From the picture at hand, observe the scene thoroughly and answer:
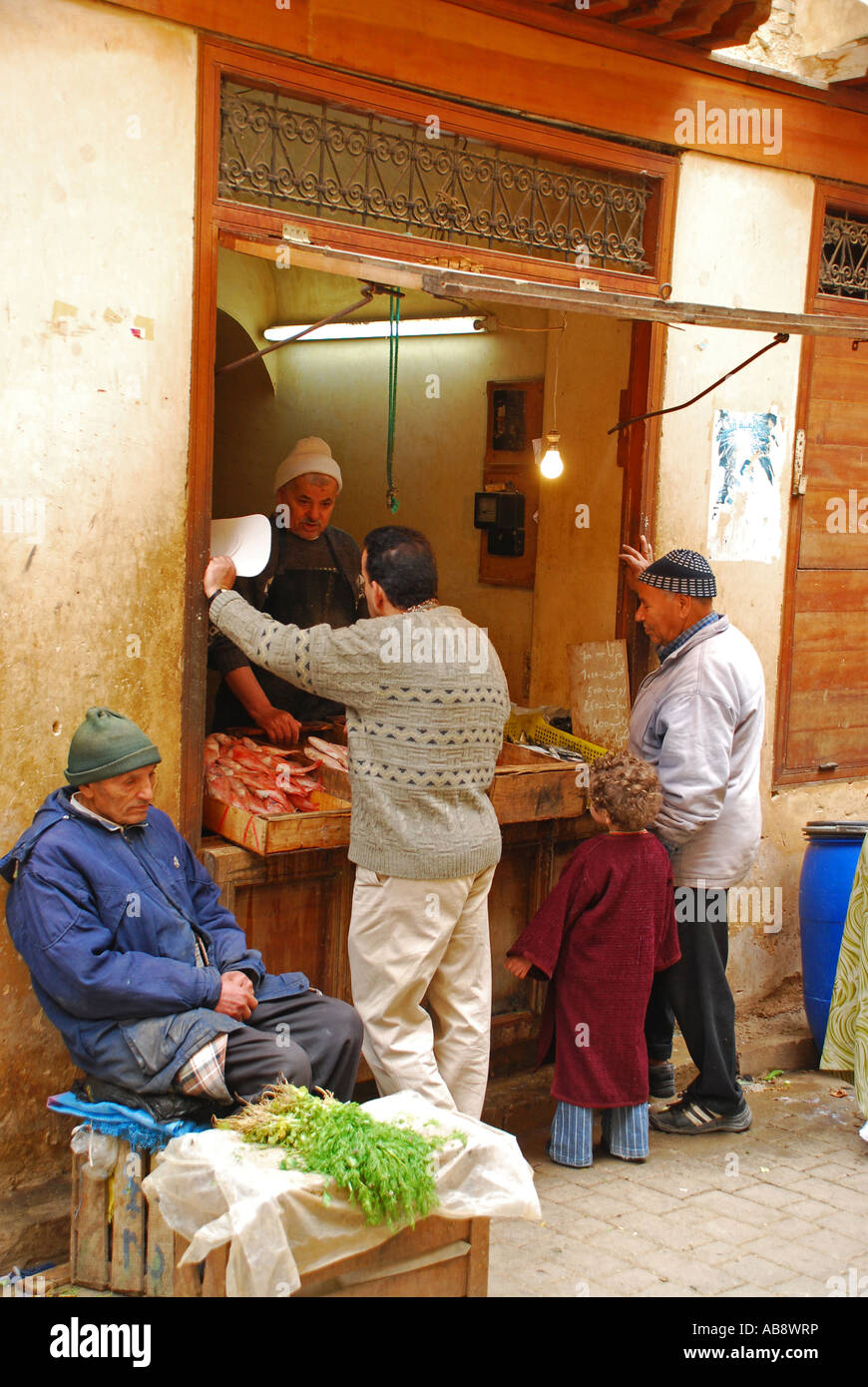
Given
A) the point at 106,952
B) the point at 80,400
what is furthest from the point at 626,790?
the point at 80,400

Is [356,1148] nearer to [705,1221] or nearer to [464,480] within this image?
[705,1221]

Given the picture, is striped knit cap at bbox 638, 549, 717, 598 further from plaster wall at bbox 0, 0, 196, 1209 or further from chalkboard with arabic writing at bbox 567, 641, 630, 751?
plaster wall at bbox 0, 0, 196, 1209

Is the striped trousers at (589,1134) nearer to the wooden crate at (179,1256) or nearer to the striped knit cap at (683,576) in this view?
the wooden crate at (179,1256)

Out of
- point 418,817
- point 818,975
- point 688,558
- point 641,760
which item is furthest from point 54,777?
point 818,975

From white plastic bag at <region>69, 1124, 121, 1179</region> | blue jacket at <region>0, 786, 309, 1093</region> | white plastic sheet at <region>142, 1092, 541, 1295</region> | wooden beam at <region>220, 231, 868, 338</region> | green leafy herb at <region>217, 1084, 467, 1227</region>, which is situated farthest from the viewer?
wooden beam at <region>220, 231, 868, 338</region>

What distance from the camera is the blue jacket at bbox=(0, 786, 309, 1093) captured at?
3.51m

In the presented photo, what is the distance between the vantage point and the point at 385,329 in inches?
306

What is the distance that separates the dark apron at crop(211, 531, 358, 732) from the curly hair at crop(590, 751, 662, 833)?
4.49 feet

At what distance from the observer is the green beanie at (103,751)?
143 inches

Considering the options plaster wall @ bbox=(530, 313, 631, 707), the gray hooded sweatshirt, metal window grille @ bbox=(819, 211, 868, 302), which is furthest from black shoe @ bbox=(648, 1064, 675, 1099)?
metal window grille @ bbox=(819, 211, 868, 302)

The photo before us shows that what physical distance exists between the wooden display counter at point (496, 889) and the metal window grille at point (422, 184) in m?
2.03

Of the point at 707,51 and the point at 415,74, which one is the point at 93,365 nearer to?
the point at 415,74

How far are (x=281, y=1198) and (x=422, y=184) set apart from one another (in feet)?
11.5

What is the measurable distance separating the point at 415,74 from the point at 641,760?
2.56 meters
